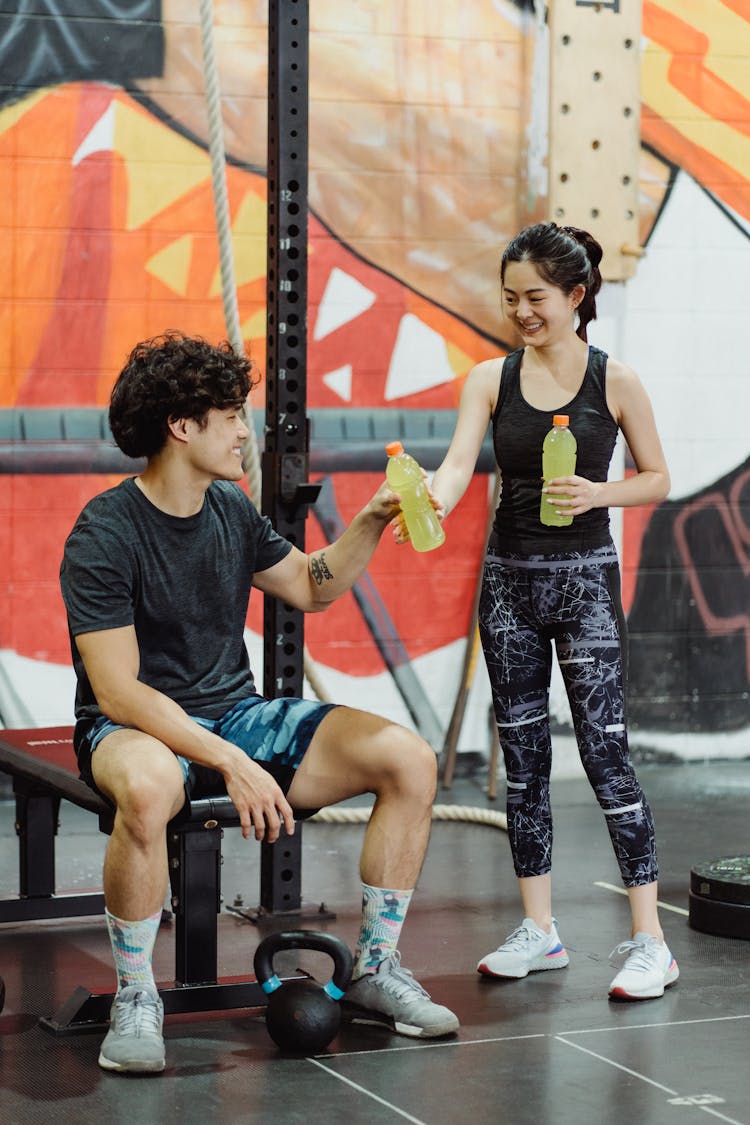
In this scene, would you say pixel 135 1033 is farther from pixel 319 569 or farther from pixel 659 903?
pixel 659 903

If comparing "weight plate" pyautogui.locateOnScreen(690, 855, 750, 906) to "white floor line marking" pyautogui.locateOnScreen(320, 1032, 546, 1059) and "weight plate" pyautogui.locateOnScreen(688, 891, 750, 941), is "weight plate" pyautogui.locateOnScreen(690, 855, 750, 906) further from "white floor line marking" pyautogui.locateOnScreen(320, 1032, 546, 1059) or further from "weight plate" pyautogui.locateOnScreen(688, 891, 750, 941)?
"white floor line marking" pyautogui.locateOnScreen(320, 1032, 546, 1059)

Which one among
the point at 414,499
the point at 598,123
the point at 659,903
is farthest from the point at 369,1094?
the point at 598,123

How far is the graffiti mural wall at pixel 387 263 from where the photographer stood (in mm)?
4754

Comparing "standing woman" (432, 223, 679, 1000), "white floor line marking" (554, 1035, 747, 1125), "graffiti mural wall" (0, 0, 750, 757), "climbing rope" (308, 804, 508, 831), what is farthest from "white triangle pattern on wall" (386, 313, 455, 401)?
"white floor line marking" (554, 1035, 747, 1125)

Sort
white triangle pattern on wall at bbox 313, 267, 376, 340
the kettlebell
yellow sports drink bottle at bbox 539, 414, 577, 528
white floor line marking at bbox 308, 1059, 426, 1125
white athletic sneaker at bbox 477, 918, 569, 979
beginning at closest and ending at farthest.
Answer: white floor line marking at bbox 308, 1059, 426, 1125 → the kettlebell → yellow sports drink bottle at bbox 539, 414, 577, 528 → white athletic sneaker at bbox 477, 918, 569, 979 → white triangle pattern on wall at bbox 313, 267, 376, 340

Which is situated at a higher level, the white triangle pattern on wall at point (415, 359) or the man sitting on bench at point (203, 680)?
the white triangle pattern on wall at point (415, 359)

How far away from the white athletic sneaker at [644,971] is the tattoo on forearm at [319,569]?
0.90m

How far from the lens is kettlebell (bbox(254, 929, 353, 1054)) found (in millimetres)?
2645

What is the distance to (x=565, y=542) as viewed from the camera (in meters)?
3.04

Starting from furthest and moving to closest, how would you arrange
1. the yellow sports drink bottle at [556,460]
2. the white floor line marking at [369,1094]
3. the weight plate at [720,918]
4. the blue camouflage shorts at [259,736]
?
the weight plate at [720,918]
the yellow sports drink bottle at [556,460]
the blue camouflage shorts at [259,736]
the white floor line marking at [369,1094]

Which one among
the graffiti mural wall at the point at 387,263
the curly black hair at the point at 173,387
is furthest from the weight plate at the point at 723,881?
the graffiti mural wall at the point at 387,263

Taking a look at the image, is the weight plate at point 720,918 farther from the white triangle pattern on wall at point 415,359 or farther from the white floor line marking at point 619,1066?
the white triangle pattern on wall at point 415,359

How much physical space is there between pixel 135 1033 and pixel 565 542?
3.81 ft

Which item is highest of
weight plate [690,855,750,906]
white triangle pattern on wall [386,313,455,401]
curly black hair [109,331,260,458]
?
white triangle pattern on wall [386,313,455,401]
